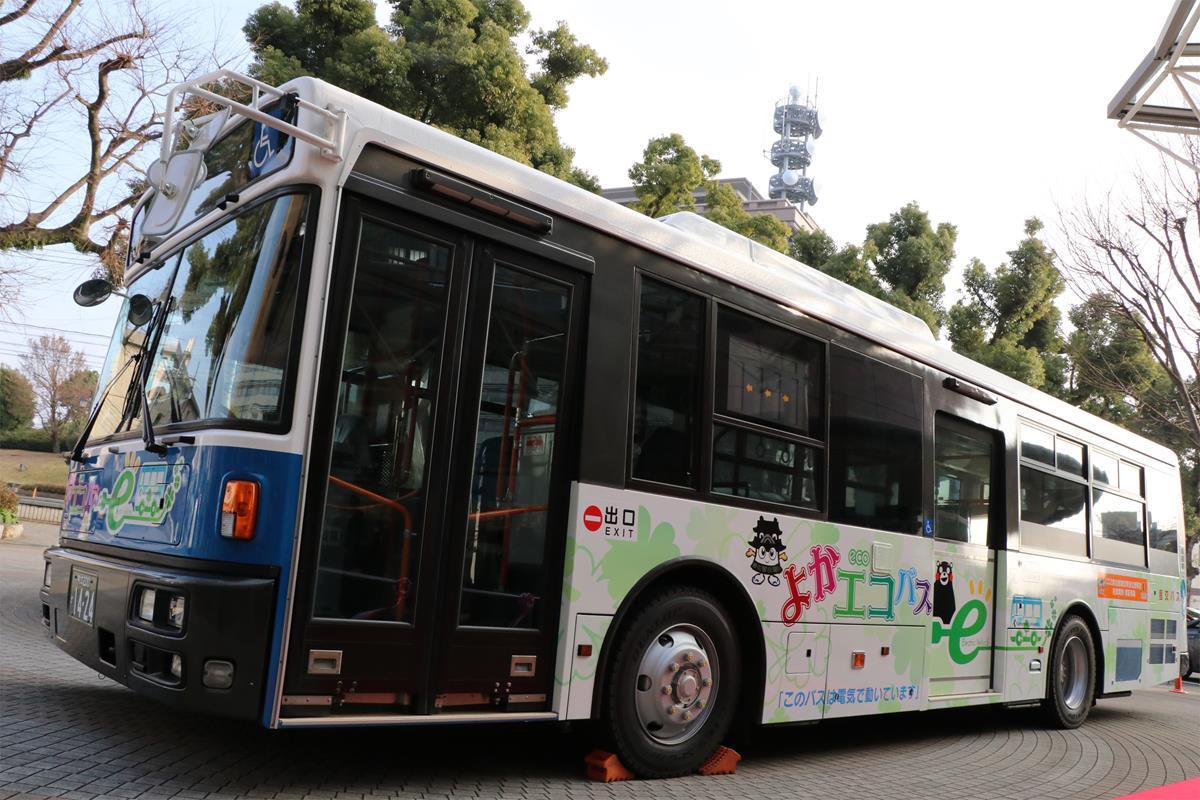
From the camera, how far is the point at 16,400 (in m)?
60.6

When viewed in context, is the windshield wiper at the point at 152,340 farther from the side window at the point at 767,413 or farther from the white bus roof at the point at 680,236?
the side window at the point at 767,413

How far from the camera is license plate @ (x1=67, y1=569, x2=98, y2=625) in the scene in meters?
4.59

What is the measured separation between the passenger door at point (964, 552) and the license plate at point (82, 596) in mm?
5649

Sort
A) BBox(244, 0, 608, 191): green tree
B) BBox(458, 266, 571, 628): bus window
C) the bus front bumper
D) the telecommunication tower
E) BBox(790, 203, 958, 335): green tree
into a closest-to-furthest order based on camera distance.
A: the bus front bumper, BBox(458, 266, 571, 628): bus window, BBox(244, 0, 608, 191): green tree, BBox(790, 203, 958, 335): green tree, the telecommunication tower

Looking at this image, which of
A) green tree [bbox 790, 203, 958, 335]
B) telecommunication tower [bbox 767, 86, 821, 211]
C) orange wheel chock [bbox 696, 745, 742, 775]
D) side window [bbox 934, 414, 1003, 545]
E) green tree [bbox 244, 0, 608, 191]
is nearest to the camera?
orange wheel chock [bbox 696, 745, 742, 775]

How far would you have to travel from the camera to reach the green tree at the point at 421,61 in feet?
43.6

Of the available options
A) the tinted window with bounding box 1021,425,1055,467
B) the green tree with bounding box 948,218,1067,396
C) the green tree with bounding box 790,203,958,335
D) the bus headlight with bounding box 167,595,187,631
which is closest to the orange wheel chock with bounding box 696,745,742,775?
the bus headlight with bounding box 167,595,187,631

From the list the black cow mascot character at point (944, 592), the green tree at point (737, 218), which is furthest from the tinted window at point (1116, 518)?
the green tree at point (737, 218)

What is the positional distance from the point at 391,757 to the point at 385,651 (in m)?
1.26

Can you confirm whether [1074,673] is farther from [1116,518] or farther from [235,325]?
[235,325]

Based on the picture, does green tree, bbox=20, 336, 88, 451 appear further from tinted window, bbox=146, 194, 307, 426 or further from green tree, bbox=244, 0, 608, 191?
tinted window, bbox=146, 194, 307, 426

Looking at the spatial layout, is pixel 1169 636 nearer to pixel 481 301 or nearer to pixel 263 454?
pixel 481 301

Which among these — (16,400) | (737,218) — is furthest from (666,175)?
(16,400)

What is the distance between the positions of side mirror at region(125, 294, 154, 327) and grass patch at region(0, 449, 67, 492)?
156 ft
